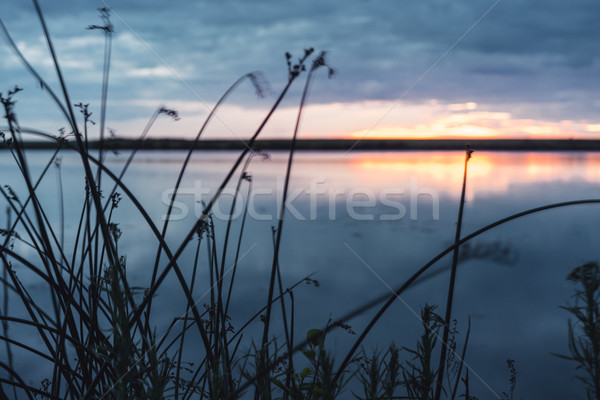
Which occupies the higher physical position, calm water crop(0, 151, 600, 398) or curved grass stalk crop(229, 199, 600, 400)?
curved grass stalk crop(229, 199, 600, 400)

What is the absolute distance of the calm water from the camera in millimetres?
3850

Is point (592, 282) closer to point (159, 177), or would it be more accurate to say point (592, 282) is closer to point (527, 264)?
point (527, 264)

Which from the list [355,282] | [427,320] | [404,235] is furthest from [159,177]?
[427,320]

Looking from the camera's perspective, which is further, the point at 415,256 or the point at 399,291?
the point at 415,256

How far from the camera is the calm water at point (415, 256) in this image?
385 cm

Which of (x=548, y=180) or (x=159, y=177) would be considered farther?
(x=159, y=177)

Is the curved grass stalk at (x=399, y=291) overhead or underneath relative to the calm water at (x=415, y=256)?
overhead

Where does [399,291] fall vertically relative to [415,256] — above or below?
above

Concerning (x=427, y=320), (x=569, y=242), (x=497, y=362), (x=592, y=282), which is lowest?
(x=497, y=362)

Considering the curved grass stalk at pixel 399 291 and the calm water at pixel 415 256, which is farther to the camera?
the calm water at pixel 415 256

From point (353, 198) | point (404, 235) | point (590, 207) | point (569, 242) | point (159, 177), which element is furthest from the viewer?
point (159, 177)

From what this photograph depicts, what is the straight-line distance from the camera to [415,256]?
6.41 m

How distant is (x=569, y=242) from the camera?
658 cm

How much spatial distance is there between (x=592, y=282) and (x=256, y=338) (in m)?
3.24
